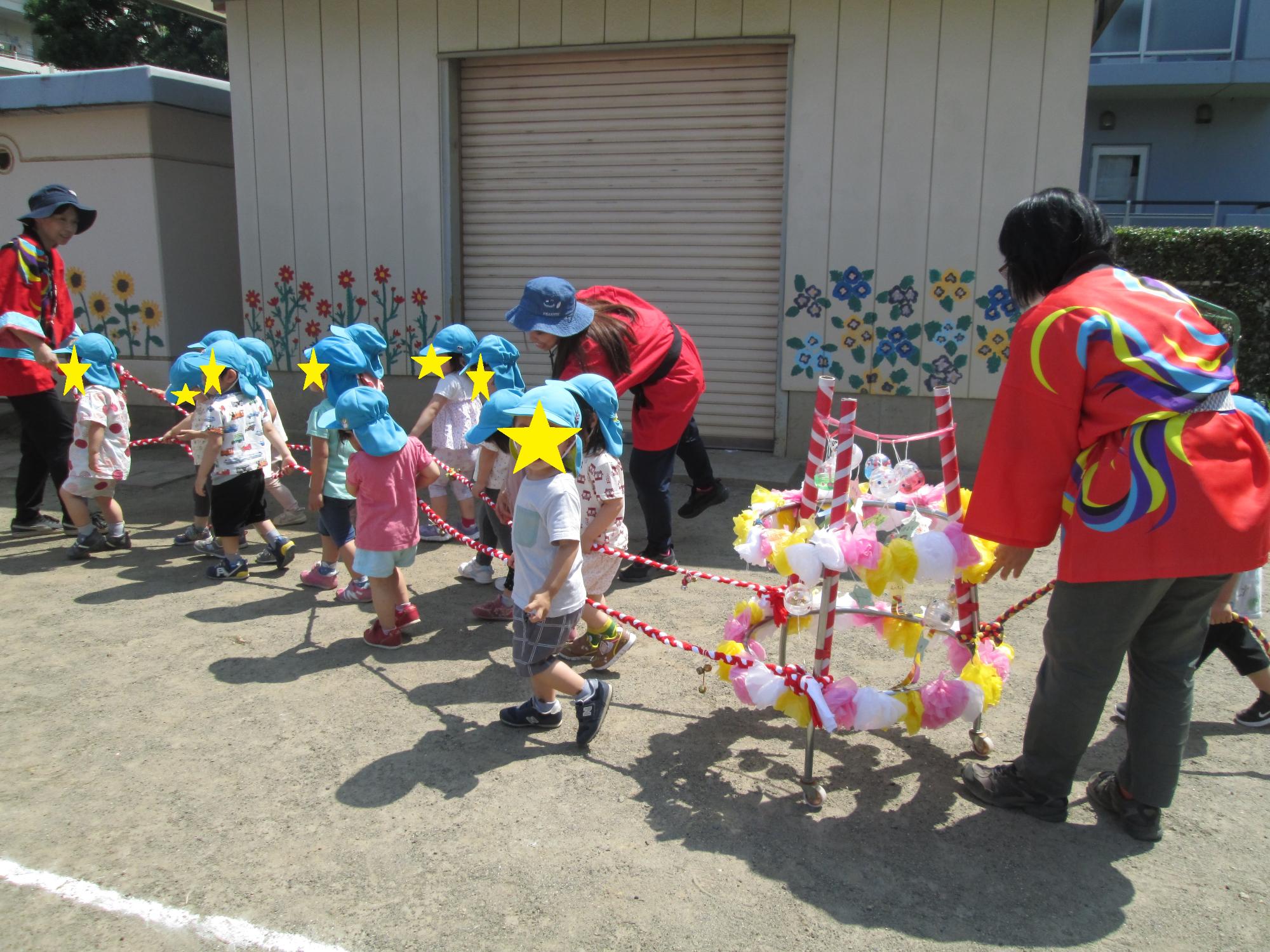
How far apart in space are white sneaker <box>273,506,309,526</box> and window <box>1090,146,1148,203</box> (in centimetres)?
1582

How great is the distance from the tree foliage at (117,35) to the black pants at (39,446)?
45.6ft

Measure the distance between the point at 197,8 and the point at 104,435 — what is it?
8.11 m

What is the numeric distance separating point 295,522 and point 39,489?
1.62 meters

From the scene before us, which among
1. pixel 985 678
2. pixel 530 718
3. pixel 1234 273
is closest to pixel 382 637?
pixel 530 718

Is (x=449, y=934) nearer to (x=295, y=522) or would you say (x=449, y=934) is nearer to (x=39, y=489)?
(x=295, y=522)

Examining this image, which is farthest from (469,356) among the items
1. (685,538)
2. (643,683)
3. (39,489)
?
(39,489)

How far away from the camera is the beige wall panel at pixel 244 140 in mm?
8594

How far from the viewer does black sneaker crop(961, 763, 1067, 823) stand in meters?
3.13

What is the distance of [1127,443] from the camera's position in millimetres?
2699

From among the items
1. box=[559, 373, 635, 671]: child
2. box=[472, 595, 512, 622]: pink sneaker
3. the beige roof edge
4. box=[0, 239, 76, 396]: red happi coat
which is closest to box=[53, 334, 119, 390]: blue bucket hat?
box=[0, 239, 76, 396]: red happi coat

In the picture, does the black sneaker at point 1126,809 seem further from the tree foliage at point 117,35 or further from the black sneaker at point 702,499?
the tree foliage at point 117,35

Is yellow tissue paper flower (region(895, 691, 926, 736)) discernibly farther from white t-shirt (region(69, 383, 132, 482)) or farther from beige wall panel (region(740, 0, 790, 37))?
beige wall panel (region(740, 0, 790, 37))

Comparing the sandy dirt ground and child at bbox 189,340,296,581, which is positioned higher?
child at bbox 189,340,296,581

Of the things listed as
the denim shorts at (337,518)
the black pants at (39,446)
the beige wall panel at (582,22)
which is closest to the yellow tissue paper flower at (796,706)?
the denim shorts at (337,518)
